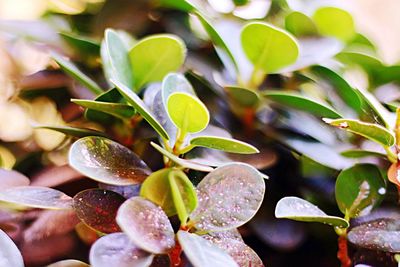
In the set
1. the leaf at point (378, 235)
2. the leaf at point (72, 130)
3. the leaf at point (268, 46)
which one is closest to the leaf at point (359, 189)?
the leaf at point (378, 235)

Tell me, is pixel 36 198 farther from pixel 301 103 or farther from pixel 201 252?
pixel 301 103

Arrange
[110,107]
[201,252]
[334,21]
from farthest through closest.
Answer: [334,21]
[110,107]
[201,252]

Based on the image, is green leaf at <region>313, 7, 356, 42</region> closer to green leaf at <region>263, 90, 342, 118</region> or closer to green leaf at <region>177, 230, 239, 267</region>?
green leaf at <region>263, 90, 342, 118</region>

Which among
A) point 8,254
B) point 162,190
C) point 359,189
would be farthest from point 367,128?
point 8,254

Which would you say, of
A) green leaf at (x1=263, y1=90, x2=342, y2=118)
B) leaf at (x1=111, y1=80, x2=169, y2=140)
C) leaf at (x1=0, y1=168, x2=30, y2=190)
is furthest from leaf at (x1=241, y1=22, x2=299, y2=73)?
leaf at (x1=0, y1=168, x2=30, y2=190)

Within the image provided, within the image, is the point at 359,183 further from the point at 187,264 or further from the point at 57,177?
the point at 57,177

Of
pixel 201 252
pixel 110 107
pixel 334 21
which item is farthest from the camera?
pixel 334 21

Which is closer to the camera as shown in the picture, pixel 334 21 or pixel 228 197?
pixel 228 197
